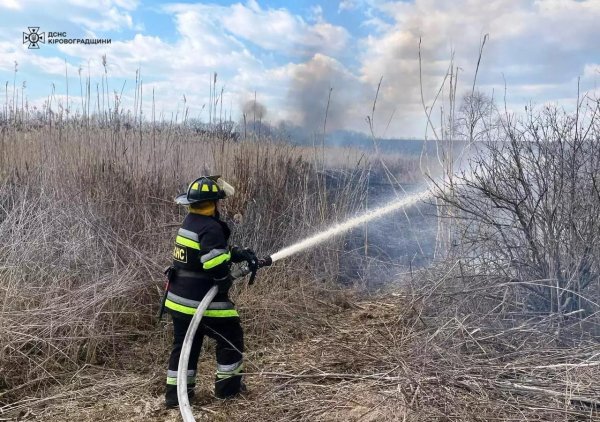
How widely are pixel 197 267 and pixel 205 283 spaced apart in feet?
0.42

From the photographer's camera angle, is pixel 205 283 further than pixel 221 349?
No

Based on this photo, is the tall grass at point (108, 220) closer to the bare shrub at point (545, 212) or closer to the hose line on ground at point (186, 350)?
the hose line on ground at point (186, 350)

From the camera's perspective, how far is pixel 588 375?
9.96 ft

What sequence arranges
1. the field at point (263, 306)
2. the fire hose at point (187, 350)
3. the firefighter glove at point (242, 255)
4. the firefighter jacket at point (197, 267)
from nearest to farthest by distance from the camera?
the fire hose at point (187, 350)
the field at point (263, 306)
the firefighter jacket at point (197, 267)
the firefighter glove at point (242, 255)

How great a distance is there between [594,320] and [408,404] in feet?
6.06

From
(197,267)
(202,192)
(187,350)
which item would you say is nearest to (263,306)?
(197,267)

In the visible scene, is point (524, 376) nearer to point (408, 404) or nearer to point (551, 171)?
point (408, 404)

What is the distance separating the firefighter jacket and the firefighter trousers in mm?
78

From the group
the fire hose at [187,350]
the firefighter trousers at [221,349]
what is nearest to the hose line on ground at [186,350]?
the fire hose at [187,350]

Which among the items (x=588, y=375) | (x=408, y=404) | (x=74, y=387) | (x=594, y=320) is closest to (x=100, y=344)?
(x=74, y=387)

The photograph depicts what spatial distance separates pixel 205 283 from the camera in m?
3.45

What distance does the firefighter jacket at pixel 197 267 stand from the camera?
3338 mm

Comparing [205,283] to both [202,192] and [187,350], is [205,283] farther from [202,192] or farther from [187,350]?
[202,192]

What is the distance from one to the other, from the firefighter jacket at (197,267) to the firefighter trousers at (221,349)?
3.1 inches
